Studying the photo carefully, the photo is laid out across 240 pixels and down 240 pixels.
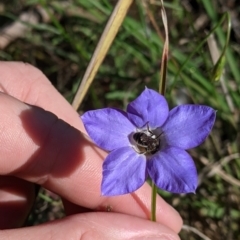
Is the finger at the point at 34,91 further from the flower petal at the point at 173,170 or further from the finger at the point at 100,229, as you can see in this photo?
the flower petal at the point at 173,170

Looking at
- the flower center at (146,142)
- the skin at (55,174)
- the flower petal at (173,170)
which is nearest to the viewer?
the flower petal at (173,170)

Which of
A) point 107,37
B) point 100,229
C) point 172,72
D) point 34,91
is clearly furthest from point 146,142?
point 172,72

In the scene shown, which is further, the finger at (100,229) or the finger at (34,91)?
the finger at (34,91)

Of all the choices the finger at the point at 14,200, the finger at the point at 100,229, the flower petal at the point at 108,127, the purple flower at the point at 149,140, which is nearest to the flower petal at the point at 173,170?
the purple flower at the point at 149,140

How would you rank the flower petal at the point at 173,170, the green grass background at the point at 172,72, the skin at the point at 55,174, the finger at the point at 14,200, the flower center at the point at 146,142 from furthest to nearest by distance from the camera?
1. the green grass background at the point at 172,72
2. the finger at the point at 14,200
3. the skin at the point at 55,174
4. the flower center at the point at 146,142
5. the flower petal at the point at 173,170

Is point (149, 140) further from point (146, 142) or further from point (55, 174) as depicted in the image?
point (55, 174)

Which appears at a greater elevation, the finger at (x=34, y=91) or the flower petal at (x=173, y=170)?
the flower petal at (x=173, y=170)

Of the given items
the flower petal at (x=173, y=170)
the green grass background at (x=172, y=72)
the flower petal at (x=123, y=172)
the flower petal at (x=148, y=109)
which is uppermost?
the flower petal at (x=148, y=109)
